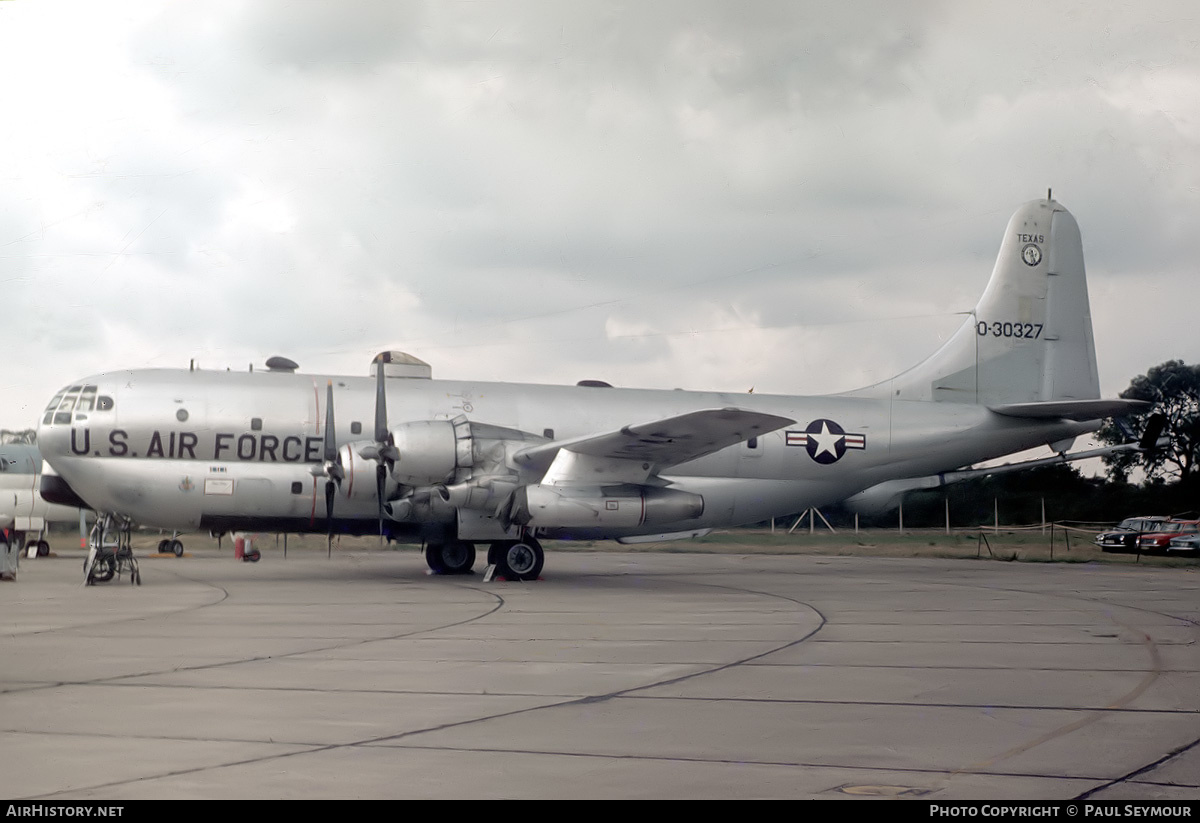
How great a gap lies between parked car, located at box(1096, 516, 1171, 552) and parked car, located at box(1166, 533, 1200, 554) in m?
0.60

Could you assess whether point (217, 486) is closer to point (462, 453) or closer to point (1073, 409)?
point (462, 453)

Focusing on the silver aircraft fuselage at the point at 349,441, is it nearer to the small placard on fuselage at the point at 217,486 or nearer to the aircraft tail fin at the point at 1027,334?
the small placard on fuselage at the point at 217,486

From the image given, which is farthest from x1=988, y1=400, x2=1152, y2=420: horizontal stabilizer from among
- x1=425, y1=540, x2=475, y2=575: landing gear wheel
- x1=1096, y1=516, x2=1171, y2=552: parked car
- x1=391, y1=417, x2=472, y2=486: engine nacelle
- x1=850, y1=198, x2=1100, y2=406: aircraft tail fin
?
x1=391, y1=417, x2=472, y2=486: engine nacelle

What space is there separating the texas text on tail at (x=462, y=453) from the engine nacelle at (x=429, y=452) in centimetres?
3

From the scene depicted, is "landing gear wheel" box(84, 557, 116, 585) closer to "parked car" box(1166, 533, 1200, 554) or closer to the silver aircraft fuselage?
the silver aircraft fuselage

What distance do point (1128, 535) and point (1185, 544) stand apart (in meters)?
1.62

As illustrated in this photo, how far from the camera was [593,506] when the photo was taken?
835 inches

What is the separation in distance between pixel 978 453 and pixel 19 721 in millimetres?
23764

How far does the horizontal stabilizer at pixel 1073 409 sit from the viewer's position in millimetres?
24969

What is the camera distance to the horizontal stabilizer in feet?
81.9

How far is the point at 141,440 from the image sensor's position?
21.5 metres

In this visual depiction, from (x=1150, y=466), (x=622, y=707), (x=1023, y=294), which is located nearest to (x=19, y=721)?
(x=622, y=707)

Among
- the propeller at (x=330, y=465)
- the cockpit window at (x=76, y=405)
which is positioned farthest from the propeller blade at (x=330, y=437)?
the cockpit window at (x=76, y=405)
